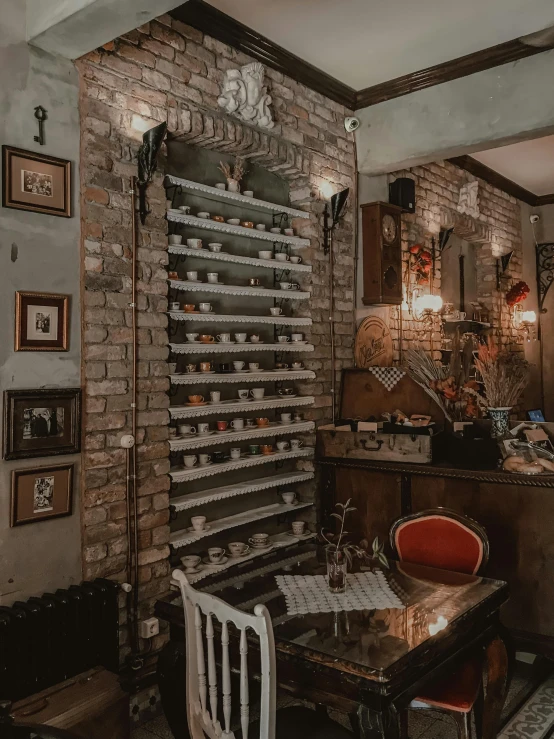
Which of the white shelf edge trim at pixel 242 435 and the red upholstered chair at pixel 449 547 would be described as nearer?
the red upholstered chair at pixel 449 547

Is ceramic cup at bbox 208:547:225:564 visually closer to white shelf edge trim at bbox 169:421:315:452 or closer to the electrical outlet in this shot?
the electrical outlet

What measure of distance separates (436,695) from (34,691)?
5.00ft

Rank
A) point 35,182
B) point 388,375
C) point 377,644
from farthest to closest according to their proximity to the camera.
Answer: point 388,375 < point 35,182 < point 377,644

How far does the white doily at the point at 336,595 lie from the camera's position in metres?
2.19

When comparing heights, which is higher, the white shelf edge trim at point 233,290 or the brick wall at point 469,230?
the brick wall at point 469,230

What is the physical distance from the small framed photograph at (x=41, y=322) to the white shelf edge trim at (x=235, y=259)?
750 mm

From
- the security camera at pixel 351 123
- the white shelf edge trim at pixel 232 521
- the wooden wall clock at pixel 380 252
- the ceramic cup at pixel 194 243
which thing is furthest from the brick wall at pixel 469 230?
the ceramic cup at pixel 194 243

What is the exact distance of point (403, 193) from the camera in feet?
16.6

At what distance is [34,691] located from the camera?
2.40 m

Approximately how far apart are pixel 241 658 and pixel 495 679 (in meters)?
1.23

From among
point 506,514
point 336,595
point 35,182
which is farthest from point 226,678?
point 506,514

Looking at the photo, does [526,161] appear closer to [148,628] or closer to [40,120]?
[40,120]

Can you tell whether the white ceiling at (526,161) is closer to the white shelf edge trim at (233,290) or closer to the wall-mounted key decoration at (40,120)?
the white shelf edge trim at (233,290)

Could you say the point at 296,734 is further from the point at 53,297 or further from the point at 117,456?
the point at 53,297
